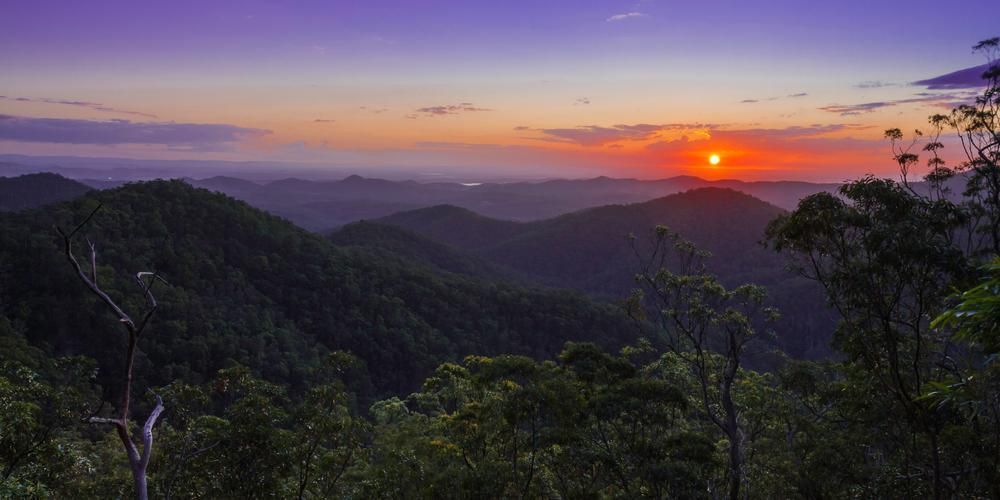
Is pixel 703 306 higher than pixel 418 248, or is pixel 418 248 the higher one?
pixel 703 306

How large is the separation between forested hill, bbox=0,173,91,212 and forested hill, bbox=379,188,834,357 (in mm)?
84362

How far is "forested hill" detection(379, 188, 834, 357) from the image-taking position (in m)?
135

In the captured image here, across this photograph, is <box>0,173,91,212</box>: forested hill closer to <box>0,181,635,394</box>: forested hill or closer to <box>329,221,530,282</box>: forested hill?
<box>329,221,530,282</box>: forested hill

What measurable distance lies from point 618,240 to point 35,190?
151 meters

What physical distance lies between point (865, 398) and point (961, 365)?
3.11 meters

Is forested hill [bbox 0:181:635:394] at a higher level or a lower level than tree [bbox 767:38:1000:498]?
lower

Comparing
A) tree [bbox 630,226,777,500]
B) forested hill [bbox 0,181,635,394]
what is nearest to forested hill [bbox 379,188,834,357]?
forested hill [bbox 0,181,635,394]

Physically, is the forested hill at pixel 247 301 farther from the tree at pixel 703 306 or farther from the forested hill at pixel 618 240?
the forested hill at pixel 618 240

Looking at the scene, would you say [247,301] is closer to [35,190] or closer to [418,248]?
[418,248]

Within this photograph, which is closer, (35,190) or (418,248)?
(35,190)

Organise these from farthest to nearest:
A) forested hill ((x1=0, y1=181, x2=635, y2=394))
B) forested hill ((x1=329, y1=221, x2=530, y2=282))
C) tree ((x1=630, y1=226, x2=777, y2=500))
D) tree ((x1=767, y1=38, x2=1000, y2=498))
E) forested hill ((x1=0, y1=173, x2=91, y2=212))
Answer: forested hill ((x1=329, y1=221, x2=530, y2=282)) < forested hill ((x1=0, y1=173, x2=91, y2=212)) < forested hill ((x1=0, y1=181, x2=635, y2=394)) < tree ((x1=630, y1=226, x2=777, y2=500)) < tree ((x1=767, y1=38, x2=1000, y2=498))

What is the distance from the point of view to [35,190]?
394 ft

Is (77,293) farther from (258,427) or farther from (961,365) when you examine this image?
(961,365)

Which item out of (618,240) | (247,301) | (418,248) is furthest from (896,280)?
(618,240)
